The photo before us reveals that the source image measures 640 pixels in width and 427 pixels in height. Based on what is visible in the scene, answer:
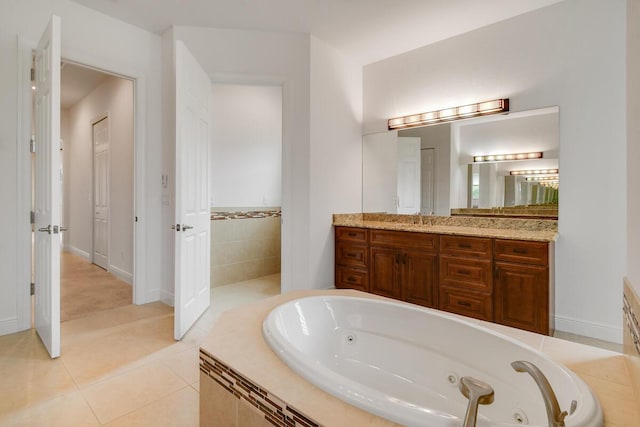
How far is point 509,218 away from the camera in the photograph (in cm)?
305

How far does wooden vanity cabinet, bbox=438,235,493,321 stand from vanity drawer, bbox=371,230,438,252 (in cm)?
10

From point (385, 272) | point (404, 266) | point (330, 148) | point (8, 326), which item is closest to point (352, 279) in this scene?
point (385, 272)

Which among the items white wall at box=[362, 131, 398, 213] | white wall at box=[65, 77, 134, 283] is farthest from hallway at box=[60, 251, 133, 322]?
white wall at box=[362, 131, 398, 213]

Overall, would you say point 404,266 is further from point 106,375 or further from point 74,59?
point 74,59

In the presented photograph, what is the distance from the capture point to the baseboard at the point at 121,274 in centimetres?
414

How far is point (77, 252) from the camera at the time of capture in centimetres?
579

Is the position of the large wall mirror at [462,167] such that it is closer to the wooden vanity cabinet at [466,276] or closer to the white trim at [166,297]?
the wooden vanity cabinet at [466,276]

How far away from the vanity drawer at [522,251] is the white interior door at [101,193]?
4.89m

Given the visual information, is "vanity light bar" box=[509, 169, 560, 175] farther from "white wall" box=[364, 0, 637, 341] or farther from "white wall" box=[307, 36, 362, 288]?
"white wall" box=[307, 36, 362, 288]

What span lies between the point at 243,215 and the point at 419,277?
2.33 m

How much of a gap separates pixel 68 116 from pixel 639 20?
295 inches

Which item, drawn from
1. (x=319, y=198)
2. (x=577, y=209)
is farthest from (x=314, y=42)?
(x=577, y=209)

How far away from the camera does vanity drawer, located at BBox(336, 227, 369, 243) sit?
347 centimetres

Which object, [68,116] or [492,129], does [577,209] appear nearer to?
[492,129]
